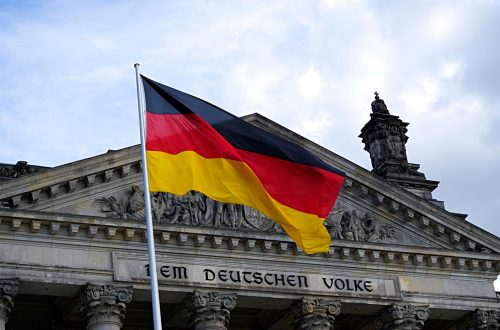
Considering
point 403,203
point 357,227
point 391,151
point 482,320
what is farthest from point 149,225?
point 391,151

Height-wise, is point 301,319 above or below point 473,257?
below

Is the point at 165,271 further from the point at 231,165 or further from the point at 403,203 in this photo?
the point at 231,165

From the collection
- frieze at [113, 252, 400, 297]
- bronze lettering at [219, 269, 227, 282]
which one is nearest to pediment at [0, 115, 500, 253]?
frieze at [113, 252, 400, 297]

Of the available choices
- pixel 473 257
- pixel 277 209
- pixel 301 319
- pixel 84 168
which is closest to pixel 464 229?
pixel 473 257

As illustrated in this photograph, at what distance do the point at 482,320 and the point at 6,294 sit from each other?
18761 mm

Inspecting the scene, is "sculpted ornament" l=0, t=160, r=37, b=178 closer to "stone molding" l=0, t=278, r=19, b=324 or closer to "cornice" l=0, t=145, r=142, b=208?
"cornice" l=0, t=145, r=142, b=208

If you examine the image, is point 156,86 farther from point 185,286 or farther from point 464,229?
point 464,229

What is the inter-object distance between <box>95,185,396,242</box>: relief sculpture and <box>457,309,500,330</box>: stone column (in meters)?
5.16

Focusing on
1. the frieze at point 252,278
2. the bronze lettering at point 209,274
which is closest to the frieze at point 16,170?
the frieze at point 252,278

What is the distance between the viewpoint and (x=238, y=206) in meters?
39.0

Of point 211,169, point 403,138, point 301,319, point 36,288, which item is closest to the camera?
point 211,169

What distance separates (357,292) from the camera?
39.5m

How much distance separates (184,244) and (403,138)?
14534 mm

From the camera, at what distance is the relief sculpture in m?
37.1
